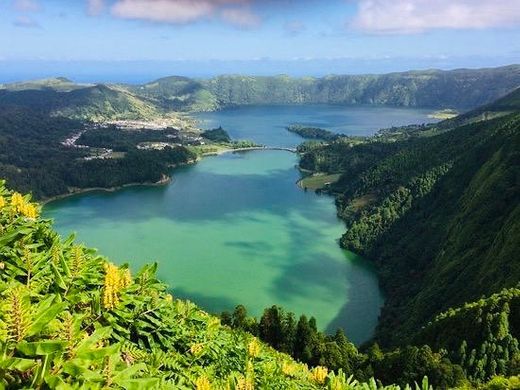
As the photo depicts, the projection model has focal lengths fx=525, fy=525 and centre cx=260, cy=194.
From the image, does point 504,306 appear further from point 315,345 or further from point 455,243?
point 455,243

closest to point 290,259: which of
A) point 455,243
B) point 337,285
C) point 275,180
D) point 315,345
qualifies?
point 337,285

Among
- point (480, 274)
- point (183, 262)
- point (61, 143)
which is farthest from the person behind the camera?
point (61, 143)

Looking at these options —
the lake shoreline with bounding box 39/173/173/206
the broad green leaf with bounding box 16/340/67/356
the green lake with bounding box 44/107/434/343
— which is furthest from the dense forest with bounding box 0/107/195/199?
the broad green leaf with bounding box 16/340/67/356

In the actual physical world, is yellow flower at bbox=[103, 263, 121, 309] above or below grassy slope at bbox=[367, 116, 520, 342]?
above

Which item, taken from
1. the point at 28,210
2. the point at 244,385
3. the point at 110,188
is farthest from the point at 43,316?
the point at 110,188

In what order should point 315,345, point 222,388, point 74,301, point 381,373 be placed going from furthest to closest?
point 315,345, point 381,373, point 74,301, point 222,388

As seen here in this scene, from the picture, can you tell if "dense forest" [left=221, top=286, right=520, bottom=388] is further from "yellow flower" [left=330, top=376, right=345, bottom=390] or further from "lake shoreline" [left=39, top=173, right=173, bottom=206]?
"lake shoreline" [left=39, top=173, right=173, bottom=206]
